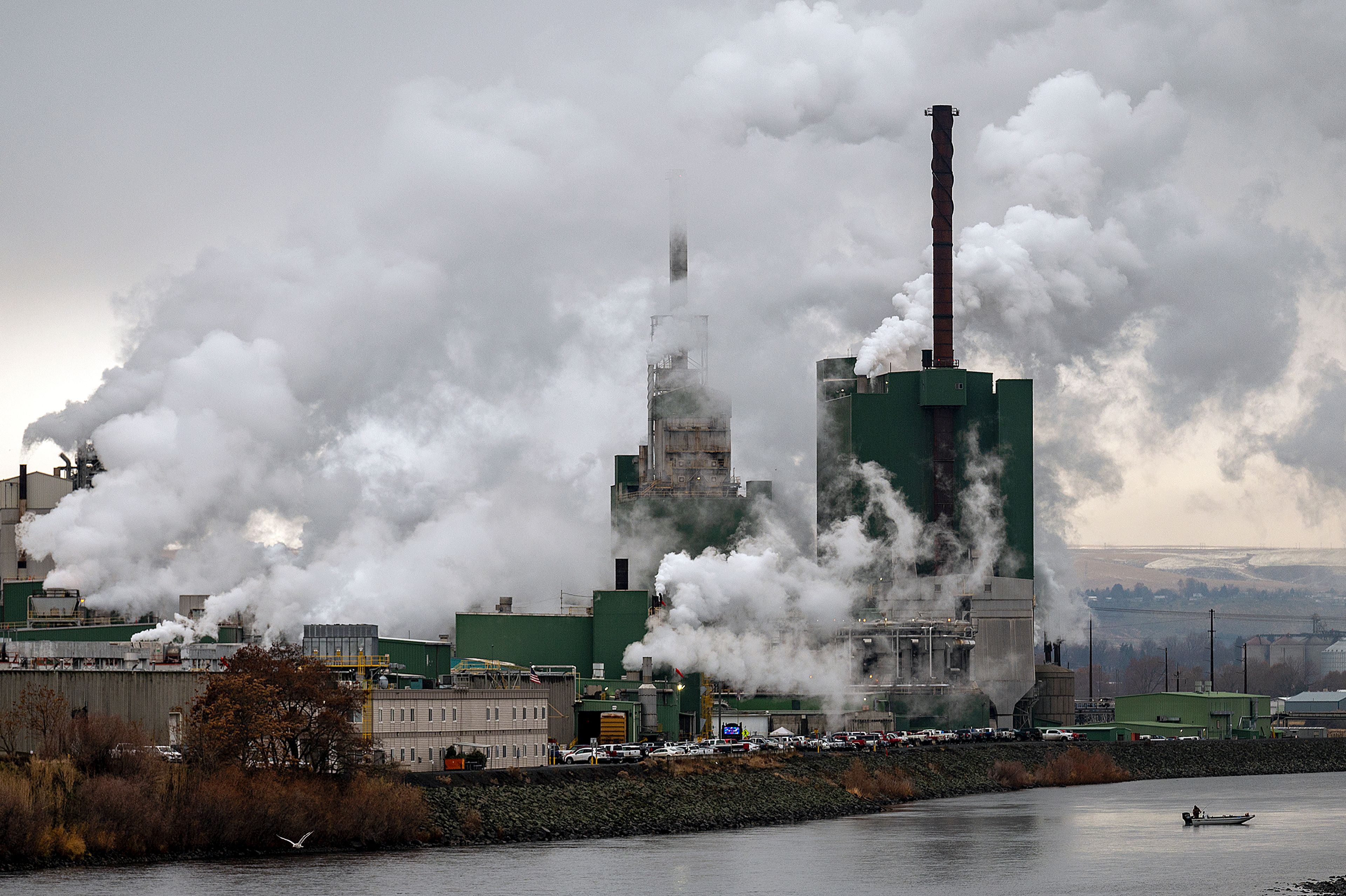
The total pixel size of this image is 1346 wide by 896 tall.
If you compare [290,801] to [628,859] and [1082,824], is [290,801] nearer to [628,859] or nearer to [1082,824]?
[628,859]

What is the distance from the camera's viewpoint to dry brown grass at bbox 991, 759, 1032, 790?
366ft

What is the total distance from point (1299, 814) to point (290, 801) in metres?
47.5

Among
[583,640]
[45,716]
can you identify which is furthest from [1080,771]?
[45,716]

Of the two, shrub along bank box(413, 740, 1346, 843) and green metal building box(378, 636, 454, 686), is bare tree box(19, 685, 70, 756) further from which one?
green metal building box(378, 636, 454, 686)

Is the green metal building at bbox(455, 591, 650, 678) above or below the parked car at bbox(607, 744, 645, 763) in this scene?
above

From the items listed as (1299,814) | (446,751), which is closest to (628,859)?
(446,751)

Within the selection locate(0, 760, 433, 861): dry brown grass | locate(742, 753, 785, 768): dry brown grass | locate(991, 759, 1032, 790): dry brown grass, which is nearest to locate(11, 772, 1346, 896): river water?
locate(0, 760, 433, 861): dry brown grass

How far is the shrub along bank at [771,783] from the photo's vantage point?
244 feet

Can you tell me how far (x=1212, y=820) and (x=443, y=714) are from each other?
32.7 metres

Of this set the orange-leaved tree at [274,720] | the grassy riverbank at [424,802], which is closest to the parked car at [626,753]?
the grassy riverbank at [424,802]

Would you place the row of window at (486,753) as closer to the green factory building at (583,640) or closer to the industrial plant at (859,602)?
the industrial plant at (859,602)

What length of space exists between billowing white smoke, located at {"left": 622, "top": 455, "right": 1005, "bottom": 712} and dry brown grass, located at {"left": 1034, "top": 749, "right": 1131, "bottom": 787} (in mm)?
12795

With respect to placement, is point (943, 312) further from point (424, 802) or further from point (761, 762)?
point (424, 802)

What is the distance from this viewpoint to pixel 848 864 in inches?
2712
